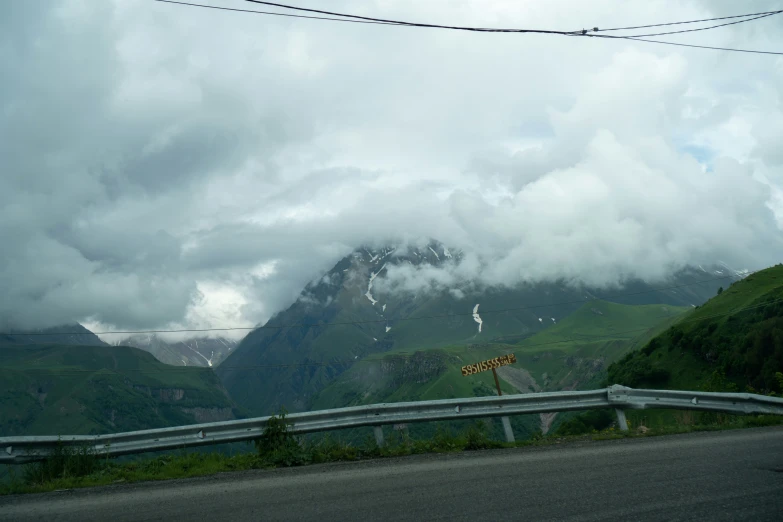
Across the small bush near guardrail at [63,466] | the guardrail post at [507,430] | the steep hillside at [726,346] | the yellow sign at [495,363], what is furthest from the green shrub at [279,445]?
the steep hillside at [726,346]

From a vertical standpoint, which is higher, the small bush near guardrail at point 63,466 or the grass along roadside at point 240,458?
the small bush near guardrail at point 63,466

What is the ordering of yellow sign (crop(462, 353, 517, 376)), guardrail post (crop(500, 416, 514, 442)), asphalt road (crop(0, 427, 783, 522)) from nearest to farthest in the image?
asphalt road (crop(0, 427, 783, 522))
guardrail post (crop(500, 416, 514, 442))
yellow sign (crop(462, 353, 517, 376))

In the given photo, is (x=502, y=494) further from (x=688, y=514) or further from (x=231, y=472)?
(x=231, y=472)

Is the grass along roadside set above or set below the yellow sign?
below

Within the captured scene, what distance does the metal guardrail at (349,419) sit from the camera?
33.5ft

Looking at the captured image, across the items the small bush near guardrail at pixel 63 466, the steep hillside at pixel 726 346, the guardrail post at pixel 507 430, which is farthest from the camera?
the steep hillside at pixel 726 346

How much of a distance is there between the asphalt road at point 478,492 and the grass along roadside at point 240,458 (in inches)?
23.6

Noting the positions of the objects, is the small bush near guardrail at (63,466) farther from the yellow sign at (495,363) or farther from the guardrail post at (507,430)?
the yellow sign at (495,363)

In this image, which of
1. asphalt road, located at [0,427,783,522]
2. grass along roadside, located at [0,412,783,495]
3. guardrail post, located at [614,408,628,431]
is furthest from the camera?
guardrail post, located at [614,408,628,431]

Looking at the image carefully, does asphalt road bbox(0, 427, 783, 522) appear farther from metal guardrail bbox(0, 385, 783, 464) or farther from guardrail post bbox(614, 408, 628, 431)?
guardrail post bbox(614, 408, 628, 431)

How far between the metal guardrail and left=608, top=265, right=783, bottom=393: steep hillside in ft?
210

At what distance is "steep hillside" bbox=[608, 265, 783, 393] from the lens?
74.6 metres

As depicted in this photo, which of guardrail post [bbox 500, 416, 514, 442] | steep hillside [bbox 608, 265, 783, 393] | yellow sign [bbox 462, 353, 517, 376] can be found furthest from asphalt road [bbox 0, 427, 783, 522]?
steep hillside [bbox 608, 265, 783, 393]

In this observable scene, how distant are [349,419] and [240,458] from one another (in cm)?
227
